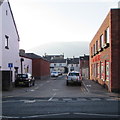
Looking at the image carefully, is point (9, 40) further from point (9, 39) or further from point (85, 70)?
point (85, 70)

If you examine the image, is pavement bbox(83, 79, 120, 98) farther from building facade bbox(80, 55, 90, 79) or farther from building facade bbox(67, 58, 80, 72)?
building facade bbox(67, 58, 80, 72)

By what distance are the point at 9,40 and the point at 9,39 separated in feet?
0.35

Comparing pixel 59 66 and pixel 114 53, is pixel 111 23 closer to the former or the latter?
pixel 114 53

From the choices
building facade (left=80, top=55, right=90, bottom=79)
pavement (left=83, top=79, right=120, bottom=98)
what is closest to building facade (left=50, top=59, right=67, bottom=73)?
building facade (left=80, top=55, right=90, bottom=79)

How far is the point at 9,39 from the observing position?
26750 mm

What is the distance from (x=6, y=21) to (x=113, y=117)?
1867 cm

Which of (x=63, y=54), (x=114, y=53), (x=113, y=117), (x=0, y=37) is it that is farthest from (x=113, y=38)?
(x=63, y=54)

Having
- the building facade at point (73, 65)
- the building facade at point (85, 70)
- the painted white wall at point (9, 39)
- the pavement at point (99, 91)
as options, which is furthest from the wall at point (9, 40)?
the building facade at point (73, 65)

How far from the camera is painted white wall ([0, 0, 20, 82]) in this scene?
24586 millimetres

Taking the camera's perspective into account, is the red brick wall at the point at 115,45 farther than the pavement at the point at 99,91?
Yes

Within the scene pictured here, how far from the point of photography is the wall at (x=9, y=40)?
24641mm

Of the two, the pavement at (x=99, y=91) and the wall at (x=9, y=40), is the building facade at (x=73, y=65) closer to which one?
the wall at (x=9, y=40)

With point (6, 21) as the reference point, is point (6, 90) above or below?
below

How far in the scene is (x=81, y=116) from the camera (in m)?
10.2
